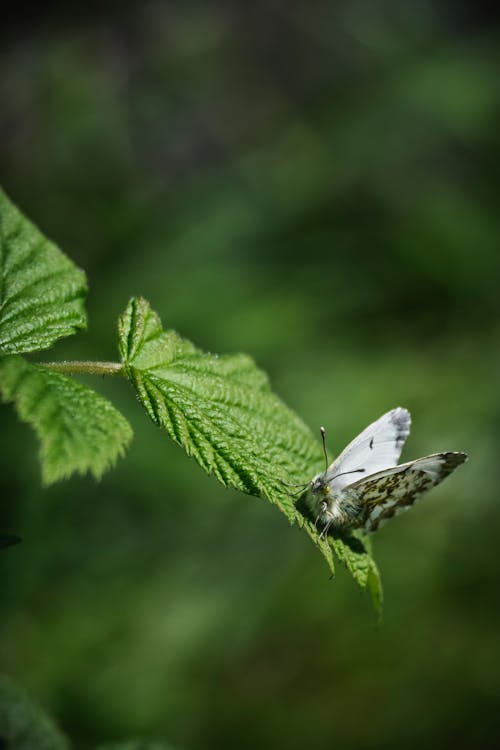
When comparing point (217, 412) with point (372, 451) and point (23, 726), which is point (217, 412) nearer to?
point (372, 451)

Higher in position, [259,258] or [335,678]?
[259,258]

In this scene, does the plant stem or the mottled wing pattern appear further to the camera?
the mottled wing pattern

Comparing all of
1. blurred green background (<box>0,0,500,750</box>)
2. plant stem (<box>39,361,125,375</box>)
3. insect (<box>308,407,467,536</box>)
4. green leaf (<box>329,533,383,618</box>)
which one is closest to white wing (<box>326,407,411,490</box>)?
insect (<box>308,407,467,536</box>)

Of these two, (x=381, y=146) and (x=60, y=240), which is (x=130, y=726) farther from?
(x=381, y=146)

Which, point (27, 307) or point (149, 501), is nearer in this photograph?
point (27, 307)

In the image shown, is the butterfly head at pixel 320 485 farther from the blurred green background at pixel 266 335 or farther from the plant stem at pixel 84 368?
the blurred green background at pixel 266 335

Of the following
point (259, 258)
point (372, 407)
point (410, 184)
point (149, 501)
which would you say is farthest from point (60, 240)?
point (410, 184)

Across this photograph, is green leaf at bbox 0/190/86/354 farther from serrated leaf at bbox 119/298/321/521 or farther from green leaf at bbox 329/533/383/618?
green leaf at bbox 329/533/383/618
